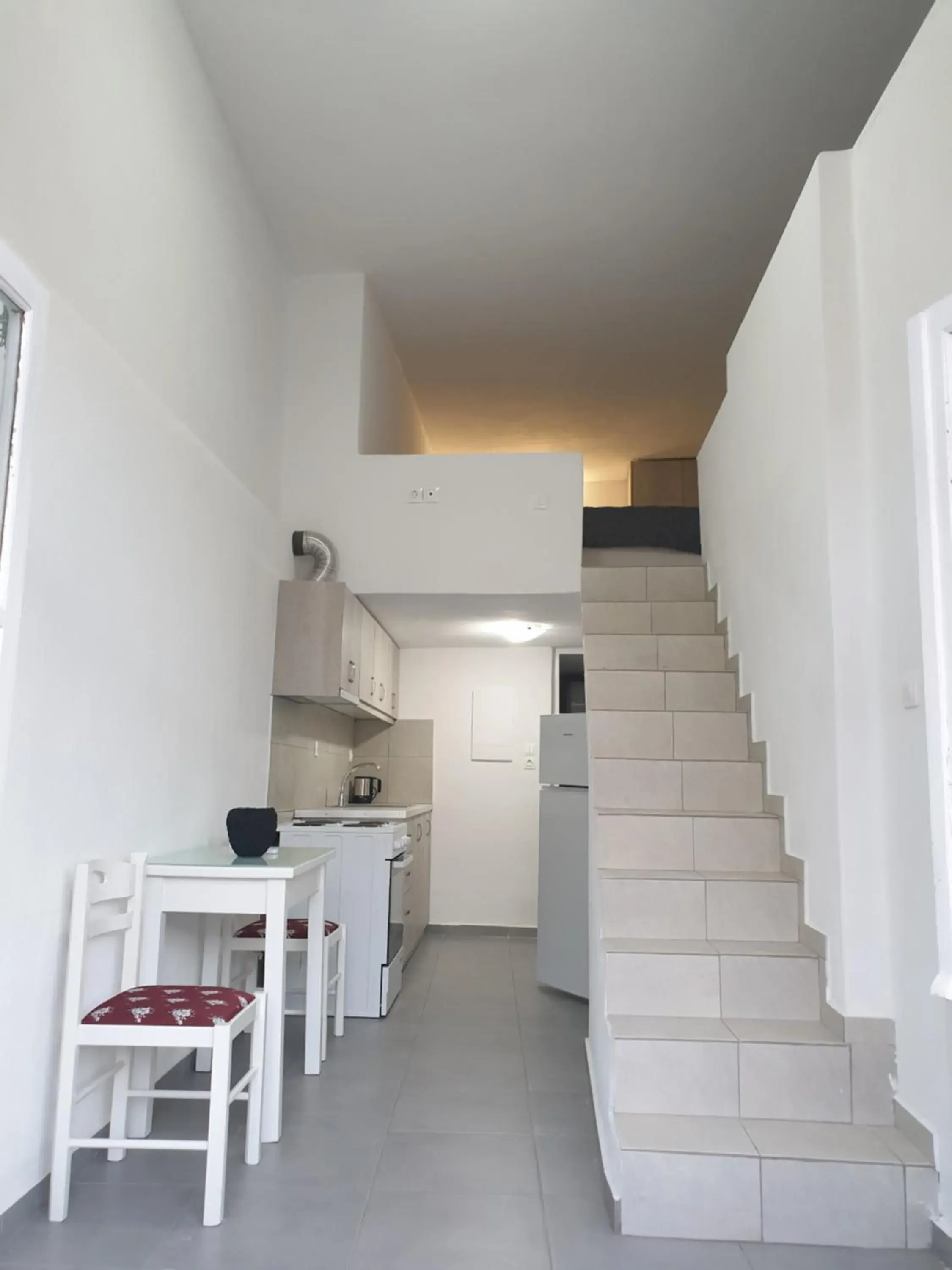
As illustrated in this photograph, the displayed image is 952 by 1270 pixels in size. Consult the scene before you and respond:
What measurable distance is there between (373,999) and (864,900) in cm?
242

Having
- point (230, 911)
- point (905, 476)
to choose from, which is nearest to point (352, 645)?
point (230, 911)

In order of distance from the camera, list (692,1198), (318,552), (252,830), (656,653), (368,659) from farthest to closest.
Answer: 1. (368,659)
2. (318,552)
3. (656,653)
4. (252,830)
5. (692,1198)

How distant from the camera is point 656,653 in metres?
4.34

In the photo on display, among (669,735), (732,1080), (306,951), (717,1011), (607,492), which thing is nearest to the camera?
(732,1080)

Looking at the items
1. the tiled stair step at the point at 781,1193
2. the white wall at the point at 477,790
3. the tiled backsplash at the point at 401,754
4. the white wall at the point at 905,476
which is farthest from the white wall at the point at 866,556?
the tiled backsplash at the point at 401,754

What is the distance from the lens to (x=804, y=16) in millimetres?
3254

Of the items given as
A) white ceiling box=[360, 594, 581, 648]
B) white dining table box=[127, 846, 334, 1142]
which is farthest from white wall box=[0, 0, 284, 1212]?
white ceiling box=[360, 594, 581, 648]

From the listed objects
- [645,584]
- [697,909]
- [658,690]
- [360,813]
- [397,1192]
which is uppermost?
[645,584]

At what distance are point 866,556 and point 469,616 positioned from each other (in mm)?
3015

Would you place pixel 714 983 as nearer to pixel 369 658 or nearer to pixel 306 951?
pixel 306 951

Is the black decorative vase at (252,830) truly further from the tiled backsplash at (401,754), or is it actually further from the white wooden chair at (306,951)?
the tiled backsplash at (401,754)

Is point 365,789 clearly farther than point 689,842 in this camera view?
Yes

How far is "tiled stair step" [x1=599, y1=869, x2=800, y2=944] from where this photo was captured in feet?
9.70

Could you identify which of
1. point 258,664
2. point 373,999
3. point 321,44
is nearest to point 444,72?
point 321,44
